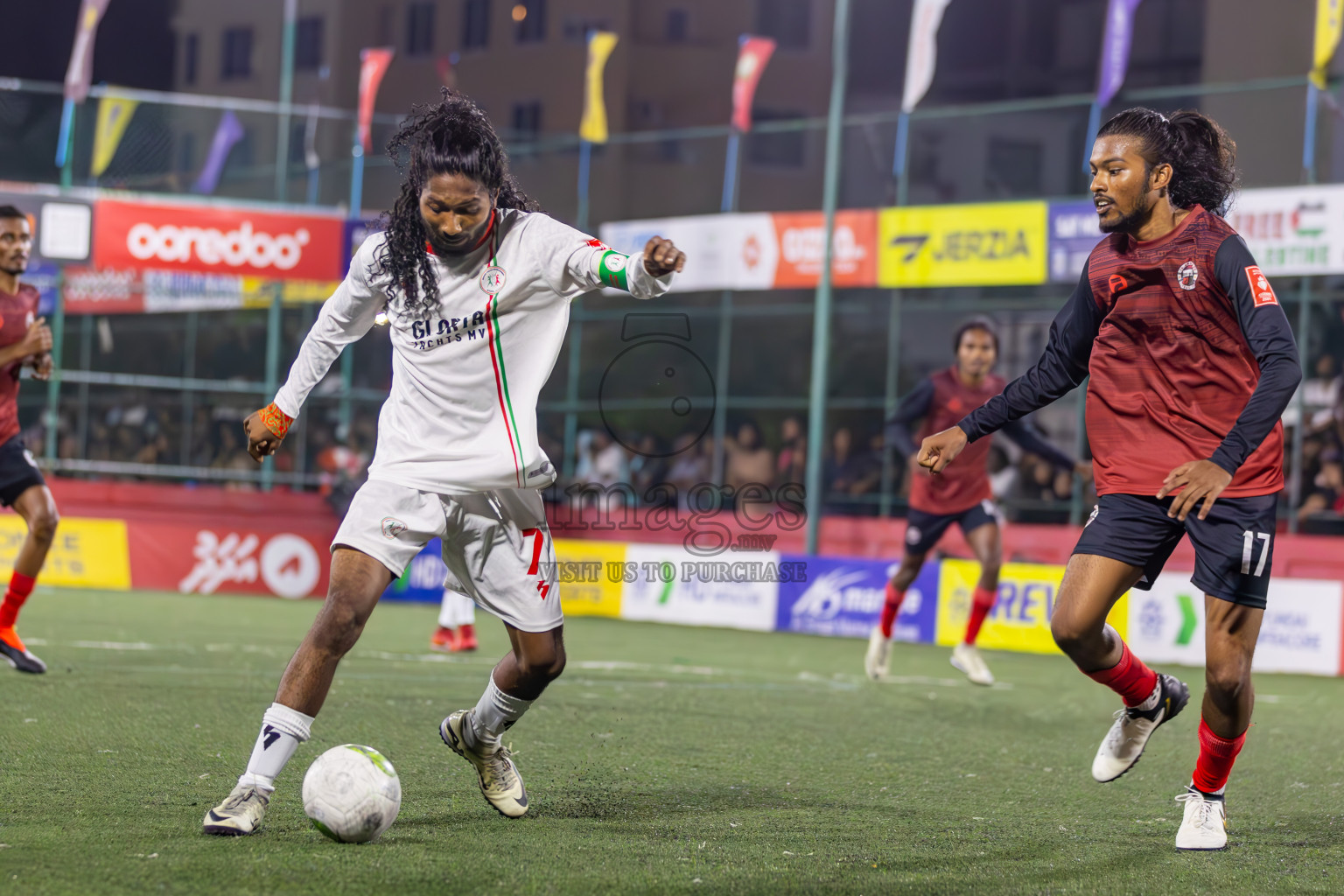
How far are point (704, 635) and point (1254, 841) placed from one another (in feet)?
33.8

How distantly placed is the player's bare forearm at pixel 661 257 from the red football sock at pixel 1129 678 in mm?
2059

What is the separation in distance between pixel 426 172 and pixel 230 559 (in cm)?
1427

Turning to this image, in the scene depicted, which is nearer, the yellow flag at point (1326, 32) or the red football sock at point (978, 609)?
the red football sock at point (978, 609)

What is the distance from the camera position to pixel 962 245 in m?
18.6

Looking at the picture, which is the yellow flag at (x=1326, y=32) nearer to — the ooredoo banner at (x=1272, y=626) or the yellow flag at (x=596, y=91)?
the ooredoo banner at (x=1272, y=626)

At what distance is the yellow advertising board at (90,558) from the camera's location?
18.2 meters

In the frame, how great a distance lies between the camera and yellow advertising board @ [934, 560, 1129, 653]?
1434 centimetres

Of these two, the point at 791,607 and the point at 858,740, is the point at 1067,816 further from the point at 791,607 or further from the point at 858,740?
the point at 791,607

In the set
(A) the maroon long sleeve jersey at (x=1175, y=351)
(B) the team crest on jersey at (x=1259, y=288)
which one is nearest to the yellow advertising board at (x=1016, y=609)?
(A) the maroon long sleeve jersey at (x=1175, y=351)

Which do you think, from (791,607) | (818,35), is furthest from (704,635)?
(818,35)

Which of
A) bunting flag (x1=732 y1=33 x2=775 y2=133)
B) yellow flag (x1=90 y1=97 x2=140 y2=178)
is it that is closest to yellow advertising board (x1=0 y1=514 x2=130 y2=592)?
yellow flag (x1=90 y1=97 x2=140 y2=178)

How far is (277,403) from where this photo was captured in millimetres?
4859

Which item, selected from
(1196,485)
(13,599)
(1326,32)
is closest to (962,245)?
(1326,32)

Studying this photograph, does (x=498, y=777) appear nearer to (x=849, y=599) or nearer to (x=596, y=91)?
(x=849, y=599)
